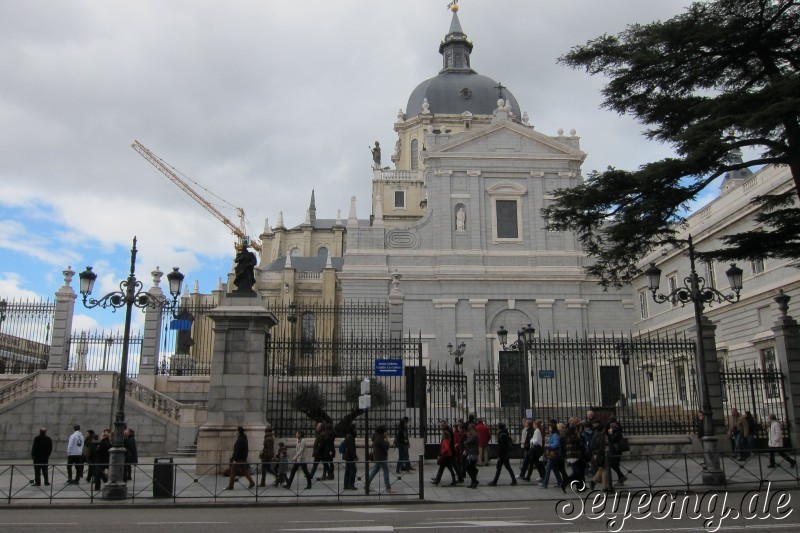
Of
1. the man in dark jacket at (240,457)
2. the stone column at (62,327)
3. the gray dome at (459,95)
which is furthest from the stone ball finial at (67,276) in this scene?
the gray dome at (459,95)

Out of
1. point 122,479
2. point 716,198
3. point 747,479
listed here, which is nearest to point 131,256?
point 122,479

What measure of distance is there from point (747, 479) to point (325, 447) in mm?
9376

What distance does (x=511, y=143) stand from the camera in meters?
46.7

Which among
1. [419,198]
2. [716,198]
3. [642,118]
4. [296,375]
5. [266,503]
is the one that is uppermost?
[419,198]

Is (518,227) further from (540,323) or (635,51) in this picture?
(635,51)

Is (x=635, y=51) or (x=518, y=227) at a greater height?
(x=518, y=227)

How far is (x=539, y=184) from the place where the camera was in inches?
1818

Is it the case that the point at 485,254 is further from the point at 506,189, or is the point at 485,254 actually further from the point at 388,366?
the point at 388,366

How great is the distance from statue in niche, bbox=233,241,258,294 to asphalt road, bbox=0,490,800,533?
255 inches

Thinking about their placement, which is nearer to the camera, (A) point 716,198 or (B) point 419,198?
(A) point 716,198

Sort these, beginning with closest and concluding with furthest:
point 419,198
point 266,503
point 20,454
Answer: point 266,503 → point 20,454 → point 419,198

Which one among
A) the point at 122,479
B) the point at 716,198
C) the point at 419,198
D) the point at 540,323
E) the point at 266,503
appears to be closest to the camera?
the point at 266,503

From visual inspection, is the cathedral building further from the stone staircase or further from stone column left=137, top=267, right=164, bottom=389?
the stone staircase

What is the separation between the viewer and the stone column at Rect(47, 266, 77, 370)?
24.8m
